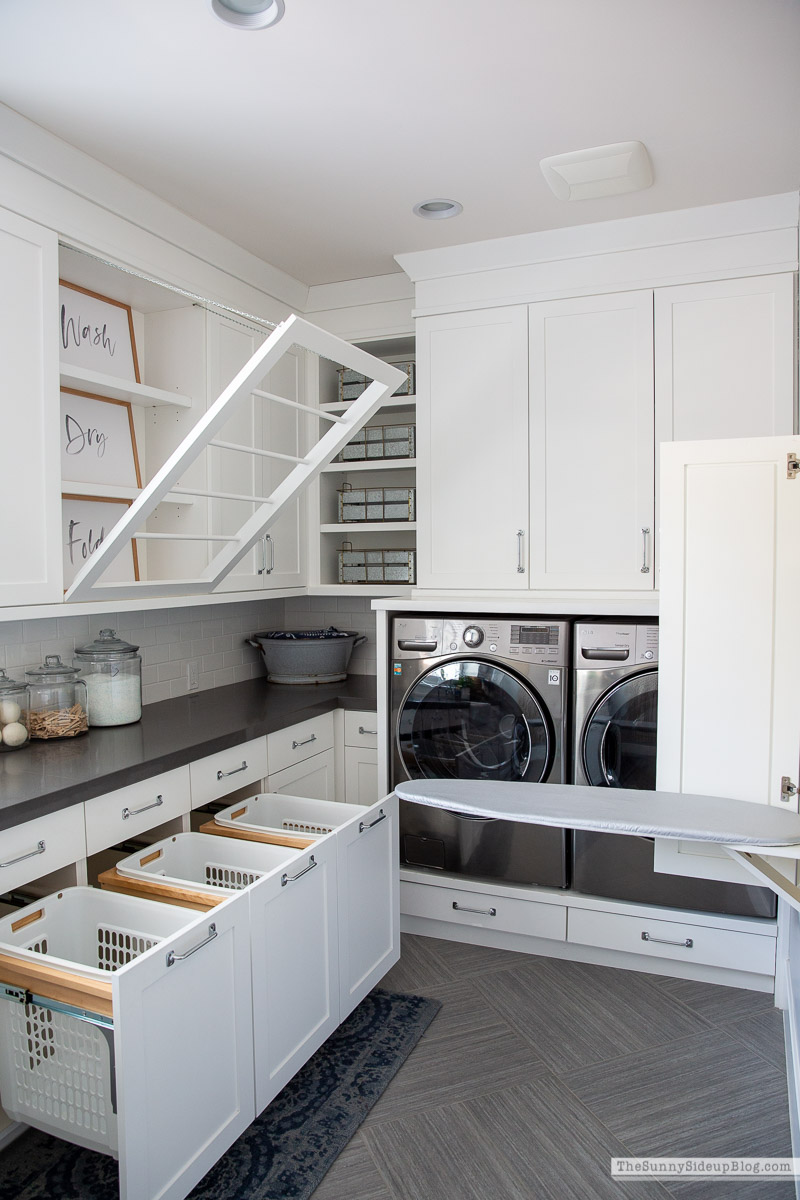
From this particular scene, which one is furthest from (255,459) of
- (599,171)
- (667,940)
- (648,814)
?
(667,940)

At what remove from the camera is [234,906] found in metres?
1.72

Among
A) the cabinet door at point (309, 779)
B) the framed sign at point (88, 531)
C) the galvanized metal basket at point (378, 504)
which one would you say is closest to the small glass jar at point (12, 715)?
the framed sign at point (88, 531)

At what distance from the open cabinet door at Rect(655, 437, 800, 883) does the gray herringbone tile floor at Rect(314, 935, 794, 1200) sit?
67 centimetres

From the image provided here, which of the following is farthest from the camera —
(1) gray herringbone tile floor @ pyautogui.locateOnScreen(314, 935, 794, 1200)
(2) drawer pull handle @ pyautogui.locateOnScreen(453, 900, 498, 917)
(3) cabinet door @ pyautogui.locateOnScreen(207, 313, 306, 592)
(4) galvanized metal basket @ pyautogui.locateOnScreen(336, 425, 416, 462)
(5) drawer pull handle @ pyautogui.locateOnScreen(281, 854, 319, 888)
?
(4) galvanized metal basket @ pyautogui.locateOnScreen(336, 425, 416, 462)

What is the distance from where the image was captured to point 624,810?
5.51 ft

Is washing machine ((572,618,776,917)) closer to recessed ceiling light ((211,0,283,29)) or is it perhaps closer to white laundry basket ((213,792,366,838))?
white laundry basket ((213,792,366,838))

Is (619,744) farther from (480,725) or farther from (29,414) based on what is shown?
(29,414)

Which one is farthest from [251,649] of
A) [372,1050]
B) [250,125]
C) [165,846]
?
[250,125]

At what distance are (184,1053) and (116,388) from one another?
1.88 metres

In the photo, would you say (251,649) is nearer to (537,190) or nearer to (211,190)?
(211,190)

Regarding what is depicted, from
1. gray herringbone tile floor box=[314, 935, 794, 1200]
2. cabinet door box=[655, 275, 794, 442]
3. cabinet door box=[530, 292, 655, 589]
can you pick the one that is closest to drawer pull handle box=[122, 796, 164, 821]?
gray herringbone tile floor box=[314, 935, 794, 1200]

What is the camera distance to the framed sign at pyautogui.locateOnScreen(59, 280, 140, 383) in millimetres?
2617

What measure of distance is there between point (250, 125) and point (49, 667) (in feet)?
5.38

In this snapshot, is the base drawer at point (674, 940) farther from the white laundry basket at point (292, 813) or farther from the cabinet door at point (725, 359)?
the cabinet door at point (725, 359)
